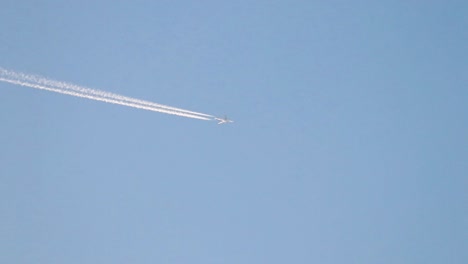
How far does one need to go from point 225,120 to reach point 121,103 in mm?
10024

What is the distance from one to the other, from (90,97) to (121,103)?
8.89ft

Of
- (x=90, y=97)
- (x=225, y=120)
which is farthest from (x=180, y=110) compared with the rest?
(x=90, y=97)

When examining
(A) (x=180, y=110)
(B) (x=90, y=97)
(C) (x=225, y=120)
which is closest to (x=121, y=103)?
(B) (x=90, y=97)

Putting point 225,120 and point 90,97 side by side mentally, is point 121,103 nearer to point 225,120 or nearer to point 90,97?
point 90,97

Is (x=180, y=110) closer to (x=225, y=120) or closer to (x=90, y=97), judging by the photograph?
(x=225, y=120)

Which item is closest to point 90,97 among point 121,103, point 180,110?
point 121,103

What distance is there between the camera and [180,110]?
2606cm

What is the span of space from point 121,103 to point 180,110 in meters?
5.55

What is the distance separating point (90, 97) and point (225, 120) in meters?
12.7

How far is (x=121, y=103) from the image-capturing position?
2550 cm

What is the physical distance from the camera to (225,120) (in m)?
26.6

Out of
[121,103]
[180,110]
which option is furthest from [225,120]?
[121,103]

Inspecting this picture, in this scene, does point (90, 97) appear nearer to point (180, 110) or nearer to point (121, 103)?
point (121, 103)

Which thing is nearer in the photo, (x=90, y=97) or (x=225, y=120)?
(x=90, y=97)
